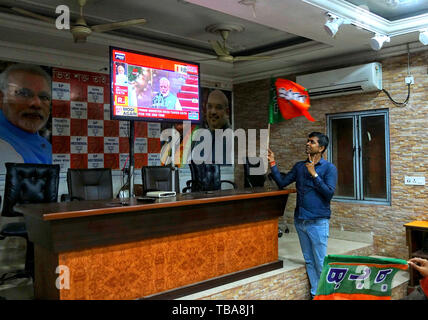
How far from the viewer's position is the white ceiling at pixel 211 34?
13.1 feet

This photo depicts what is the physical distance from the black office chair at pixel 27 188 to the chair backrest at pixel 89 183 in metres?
0.19

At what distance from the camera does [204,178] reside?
5.87 meters

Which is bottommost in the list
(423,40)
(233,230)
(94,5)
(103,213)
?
(233,230)

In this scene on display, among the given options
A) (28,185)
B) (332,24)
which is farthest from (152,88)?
(332,24)

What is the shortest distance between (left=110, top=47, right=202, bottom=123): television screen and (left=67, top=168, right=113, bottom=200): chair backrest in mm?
1018

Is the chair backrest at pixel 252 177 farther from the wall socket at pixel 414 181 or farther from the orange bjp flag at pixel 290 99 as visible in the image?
the wall socket at pixel 414 181

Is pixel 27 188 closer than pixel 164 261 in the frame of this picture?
No

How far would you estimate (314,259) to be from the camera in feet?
12.8

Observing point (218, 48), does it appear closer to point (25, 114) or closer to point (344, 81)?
point (344, 81)

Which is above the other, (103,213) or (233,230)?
(103,213)

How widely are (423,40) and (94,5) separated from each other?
12.4 feet

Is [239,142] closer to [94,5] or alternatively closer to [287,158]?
[287,158]

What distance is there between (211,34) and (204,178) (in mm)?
2139

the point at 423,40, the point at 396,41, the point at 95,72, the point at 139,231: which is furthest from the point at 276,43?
the point at 139,231
